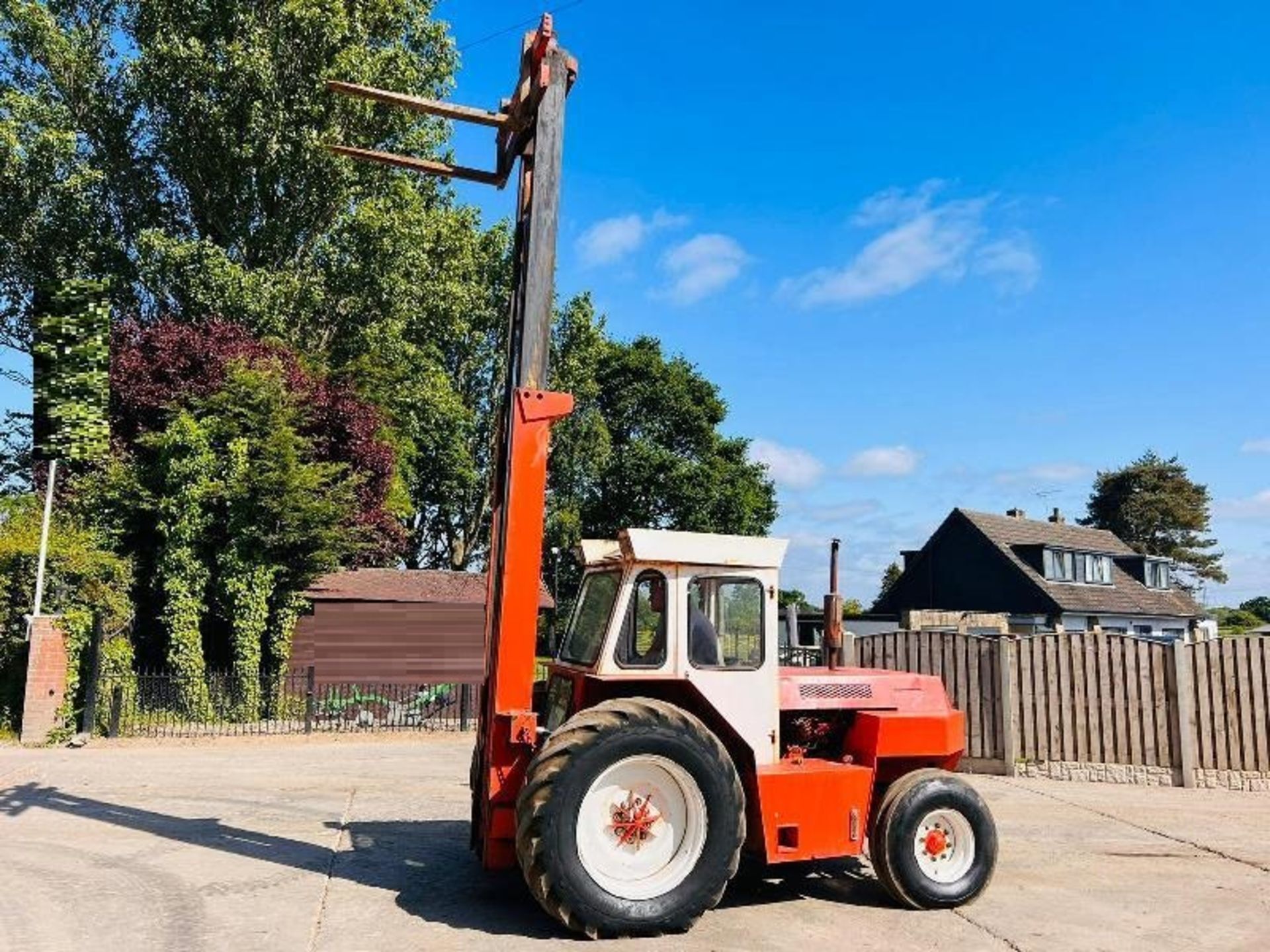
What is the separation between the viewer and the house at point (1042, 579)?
3574 centimetres

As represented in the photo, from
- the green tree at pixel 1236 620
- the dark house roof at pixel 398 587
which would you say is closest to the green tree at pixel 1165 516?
the green tree at pixel 1236 620

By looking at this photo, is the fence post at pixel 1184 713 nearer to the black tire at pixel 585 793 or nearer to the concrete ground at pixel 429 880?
the concrete ground at pixel 429 880

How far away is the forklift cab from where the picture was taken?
6.23 metres

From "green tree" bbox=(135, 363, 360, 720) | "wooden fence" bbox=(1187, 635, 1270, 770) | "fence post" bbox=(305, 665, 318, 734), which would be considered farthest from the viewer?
"green tree" bbox=(135, 363, 360, 720)

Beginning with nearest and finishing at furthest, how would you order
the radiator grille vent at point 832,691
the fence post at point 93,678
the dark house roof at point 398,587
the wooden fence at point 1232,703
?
the radiator grille vent at point 832,691, the wooden fence at point 1232,703, the fence post at point 93,678, the dark house roof at point 398,587

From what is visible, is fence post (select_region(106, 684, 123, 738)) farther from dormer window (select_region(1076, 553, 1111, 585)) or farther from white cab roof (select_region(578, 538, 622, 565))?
dormer window (select_region(1076, 553, 1111, 585))

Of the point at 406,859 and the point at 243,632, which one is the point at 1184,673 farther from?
the point at 243,632

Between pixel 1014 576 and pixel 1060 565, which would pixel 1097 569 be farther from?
pixel 1014 576

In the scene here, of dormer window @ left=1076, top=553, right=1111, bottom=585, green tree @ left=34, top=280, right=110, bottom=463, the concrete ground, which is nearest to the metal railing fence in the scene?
the concrete ground

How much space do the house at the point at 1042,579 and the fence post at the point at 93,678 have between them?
2770cm

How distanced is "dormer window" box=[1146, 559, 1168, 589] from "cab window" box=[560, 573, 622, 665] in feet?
133

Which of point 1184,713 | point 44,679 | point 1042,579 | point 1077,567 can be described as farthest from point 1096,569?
point 44,679

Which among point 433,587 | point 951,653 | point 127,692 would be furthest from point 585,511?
point 951,653

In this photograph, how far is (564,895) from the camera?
5516mm
